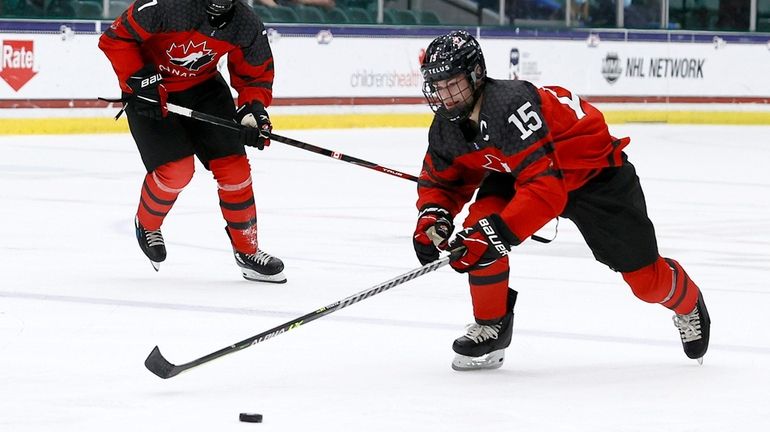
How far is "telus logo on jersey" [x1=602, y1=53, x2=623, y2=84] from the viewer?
11.8 m

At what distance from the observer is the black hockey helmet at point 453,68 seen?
2996 millimetres

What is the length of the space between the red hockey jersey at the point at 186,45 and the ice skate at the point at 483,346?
1.57m

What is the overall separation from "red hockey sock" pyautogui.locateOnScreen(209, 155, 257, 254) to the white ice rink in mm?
129

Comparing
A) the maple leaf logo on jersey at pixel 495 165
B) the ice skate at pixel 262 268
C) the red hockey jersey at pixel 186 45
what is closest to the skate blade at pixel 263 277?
the ice skate at pixel 262 268

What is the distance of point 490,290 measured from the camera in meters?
3.21

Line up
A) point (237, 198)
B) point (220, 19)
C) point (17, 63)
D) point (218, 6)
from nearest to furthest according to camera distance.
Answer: point (218, 6) → point (220, 19) → point (237, 198) → point (17, 63)

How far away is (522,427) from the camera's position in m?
2.65

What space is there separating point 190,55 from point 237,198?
467mm

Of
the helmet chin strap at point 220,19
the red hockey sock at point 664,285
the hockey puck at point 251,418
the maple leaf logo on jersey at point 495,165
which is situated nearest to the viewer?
the hockey puck at point 251,418

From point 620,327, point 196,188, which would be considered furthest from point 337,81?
point 620,327

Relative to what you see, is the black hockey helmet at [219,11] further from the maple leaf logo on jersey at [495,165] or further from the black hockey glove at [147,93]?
the maple leaf logo on jersey at [495,165]

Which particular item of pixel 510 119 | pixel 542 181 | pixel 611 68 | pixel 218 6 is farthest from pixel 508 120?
pixel 611 68

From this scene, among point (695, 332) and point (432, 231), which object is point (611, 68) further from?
point (432, 231)

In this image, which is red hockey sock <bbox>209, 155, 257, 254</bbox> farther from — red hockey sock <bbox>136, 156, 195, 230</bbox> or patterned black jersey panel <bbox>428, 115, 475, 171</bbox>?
patterned black jersey panel <bbox>428, 115, 475, 171</bbox>
